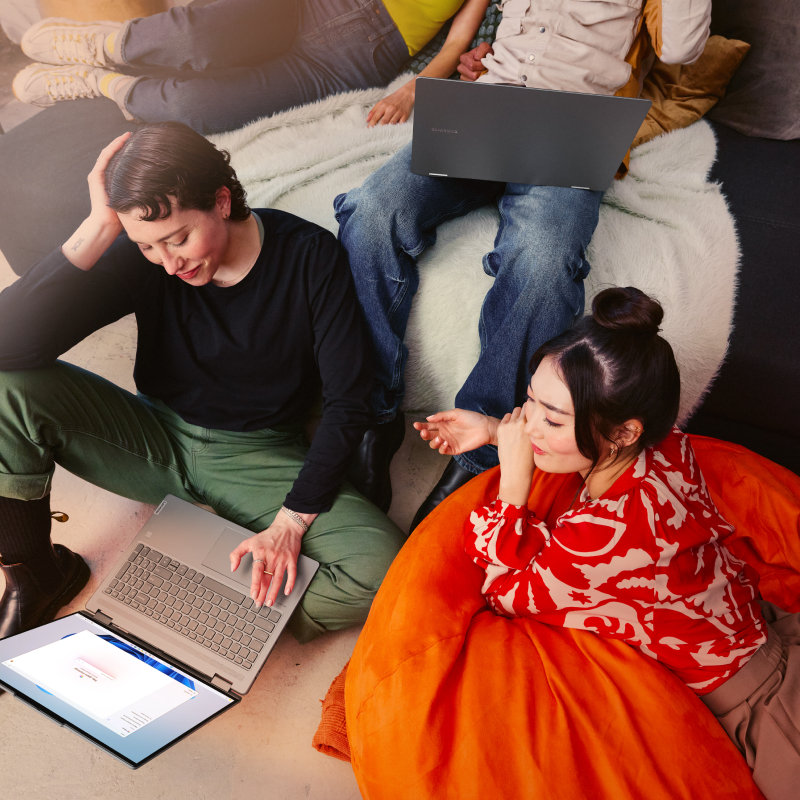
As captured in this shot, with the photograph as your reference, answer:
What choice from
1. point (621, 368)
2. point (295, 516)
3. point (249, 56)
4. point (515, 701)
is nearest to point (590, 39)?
point (249, 56)

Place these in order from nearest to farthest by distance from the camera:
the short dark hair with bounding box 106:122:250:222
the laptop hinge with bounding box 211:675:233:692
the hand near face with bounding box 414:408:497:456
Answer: the short dark hair with bounding box 106:122:250:222 → the laptop hinge with bounding box 211:675:233:692 → the hand near face with bounding box 414:408:497:456

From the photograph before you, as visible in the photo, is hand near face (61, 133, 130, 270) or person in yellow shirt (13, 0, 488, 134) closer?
hand near face (61, 133, 130, 270)

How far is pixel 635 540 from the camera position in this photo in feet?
2.69

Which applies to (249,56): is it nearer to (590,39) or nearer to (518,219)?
(518,219)

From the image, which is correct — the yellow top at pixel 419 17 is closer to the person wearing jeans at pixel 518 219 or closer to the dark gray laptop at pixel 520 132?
the person wearing jeans at pixel 518 219

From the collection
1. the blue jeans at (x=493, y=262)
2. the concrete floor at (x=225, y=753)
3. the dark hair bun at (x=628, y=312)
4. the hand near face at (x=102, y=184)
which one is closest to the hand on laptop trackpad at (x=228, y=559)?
the concrete floor at (x=225, y=753)

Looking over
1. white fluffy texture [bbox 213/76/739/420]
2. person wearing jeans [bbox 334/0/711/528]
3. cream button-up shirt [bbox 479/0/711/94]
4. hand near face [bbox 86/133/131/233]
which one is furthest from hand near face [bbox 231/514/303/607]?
cream button-up shirt [bbox 479/0/711/94]

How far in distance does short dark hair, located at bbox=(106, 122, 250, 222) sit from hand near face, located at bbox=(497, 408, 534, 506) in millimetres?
599

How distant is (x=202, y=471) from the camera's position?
1190mm

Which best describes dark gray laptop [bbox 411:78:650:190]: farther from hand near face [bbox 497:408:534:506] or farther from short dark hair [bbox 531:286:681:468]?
hand near face [bbox 497:408:534:506]

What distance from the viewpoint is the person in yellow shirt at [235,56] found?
933mm

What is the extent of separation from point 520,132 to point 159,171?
614 mm

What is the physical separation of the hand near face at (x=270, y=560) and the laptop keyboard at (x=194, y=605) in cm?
4

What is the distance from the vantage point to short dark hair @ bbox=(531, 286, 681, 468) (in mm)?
813
